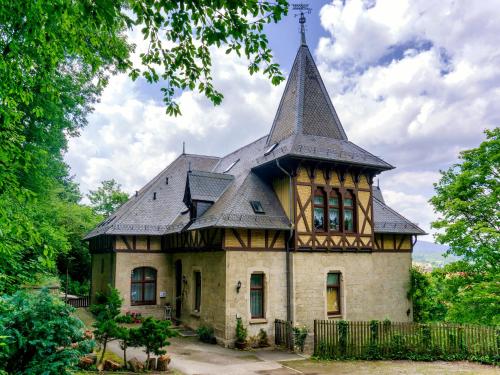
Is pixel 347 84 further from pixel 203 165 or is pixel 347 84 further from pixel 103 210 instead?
pixel 103 210

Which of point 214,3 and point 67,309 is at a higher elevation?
point 214,3

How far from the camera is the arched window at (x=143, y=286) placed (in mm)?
18125

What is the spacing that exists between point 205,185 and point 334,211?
5474 mm

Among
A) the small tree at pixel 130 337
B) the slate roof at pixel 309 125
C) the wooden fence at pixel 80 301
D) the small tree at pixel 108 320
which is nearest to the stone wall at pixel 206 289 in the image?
the slate roof at pixel 309 125

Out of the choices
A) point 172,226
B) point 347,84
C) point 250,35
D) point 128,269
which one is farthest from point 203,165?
point 250,35

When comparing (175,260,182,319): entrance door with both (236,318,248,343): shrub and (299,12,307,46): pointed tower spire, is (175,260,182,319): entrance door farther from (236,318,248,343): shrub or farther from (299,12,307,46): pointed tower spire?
(299,12,307,46): pointed tower spire

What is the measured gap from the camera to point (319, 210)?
15555 mm

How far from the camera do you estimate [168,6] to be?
4.54 metres

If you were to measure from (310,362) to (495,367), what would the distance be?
5714 mm

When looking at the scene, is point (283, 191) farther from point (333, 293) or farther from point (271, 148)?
point (333, 293)

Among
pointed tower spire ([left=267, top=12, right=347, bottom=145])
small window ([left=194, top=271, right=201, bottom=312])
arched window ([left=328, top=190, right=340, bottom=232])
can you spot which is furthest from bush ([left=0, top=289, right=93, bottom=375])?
pointed tower spire ([left=267, top=12, right=347, bottom=145])

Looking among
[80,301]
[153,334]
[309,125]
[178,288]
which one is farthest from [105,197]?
[153,334]

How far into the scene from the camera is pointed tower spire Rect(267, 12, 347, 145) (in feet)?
56.7

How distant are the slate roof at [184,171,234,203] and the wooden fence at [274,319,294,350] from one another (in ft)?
18.3
